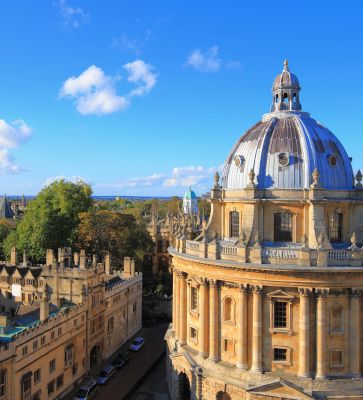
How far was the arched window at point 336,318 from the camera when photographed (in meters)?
31.5

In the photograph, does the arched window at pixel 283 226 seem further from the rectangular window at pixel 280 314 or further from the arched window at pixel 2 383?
the arched window at pixel 2 383

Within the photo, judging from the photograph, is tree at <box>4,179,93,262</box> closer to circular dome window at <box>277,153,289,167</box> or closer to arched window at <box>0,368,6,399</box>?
arched window at <box>0,368,6,399</box>

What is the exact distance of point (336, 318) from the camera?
104ft

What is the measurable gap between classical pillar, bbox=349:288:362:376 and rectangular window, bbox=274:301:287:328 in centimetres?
451

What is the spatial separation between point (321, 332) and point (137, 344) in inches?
951

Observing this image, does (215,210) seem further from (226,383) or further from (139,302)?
(139,302)

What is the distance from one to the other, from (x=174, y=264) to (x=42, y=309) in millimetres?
11173

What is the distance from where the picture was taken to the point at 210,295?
112ft

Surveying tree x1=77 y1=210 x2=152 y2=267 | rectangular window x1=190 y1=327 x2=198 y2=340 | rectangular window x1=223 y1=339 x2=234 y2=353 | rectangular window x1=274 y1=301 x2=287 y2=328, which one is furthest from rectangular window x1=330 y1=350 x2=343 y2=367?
tree x1=77 y1=210 x2=152 y2=267

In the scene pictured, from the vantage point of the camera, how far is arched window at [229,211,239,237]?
36487 mm

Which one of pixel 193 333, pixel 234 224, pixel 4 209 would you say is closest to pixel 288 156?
pixel 234 224

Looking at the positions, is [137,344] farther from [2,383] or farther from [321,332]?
[321,332]

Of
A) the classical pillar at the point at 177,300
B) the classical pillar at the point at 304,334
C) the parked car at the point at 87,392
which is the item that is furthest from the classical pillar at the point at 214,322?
the parked car at the point at 87,392

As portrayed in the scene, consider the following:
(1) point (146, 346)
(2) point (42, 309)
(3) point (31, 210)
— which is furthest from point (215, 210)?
(3) point (31, 210)
